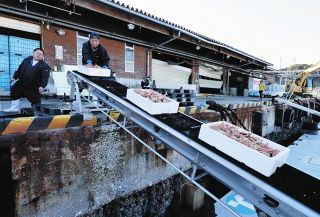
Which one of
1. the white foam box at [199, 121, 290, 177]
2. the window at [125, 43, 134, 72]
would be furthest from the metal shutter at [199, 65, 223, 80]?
the white foam box at [199, 121, 290, 177]

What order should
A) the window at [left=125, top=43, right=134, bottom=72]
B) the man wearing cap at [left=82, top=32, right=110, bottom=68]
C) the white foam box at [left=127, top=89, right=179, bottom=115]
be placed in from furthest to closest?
1. the window at [left=125, top=43, right=134, bottom=72]
2. the man wearing cap at [left=82, top=32, right=110, bottom=68]
3. the white foam box at [left=127, top=89, right=179, bottom=115]

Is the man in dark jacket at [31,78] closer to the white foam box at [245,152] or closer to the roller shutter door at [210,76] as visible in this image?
the white foam box at [245,152]

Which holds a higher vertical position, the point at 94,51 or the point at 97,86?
the point at 94,51

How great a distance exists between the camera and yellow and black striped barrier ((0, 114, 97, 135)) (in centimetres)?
285

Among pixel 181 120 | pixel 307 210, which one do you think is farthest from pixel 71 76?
pixel 307 210

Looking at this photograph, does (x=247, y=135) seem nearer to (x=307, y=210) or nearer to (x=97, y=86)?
(x=307, y=210)

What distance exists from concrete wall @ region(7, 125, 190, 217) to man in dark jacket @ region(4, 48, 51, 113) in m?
1.80

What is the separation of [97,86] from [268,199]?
2.82 metres

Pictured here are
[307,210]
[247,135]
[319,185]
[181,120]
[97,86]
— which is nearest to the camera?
[307,210]

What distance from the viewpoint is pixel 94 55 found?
495cm

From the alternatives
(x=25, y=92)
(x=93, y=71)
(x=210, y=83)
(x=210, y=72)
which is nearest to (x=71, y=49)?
(x=25, y=92)

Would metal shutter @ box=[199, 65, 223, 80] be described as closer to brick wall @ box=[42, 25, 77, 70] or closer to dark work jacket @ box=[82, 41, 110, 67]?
brick wall @ box=[42, 25, 77, 70]

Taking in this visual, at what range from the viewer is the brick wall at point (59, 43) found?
9.18 m

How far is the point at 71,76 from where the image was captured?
4320 millimetres
